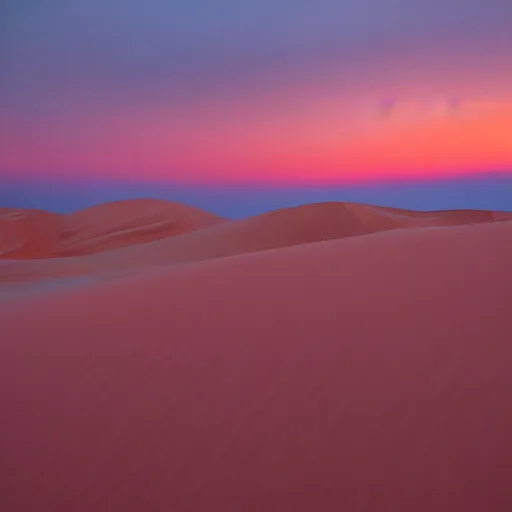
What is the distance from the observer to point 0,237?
31516 millimetres

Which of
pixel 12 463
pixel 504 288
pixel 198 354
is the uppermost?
pixel 504 288

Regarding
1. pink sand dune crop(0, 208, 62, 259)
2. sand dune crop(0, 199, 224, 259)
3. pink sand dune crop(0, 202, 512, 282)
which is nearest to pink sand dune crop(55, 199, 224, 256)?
sand dune crop(0, 199, 224, 259)

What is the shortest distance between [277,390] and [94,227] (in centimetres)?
3623

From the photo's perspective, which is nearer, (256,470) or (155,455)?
(256,470)

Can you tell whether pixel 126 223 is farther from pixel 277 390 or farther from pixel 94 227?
pixel 277 390

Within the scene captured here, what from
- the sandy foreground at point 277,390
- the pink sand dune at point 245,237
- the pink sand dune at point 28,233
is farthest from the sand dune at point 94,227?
the sandy foreground at point 277,390

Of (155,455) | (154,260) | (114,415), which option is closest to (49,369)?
(114,415)

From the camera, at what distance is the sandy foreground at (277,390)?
86.5 inches

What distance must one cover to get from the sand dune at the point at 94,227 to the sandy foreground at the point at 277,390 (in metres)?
28.2

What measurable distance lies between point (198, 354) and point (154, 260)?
509 inches

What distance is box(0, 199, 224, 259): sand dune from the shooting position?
1252 inches

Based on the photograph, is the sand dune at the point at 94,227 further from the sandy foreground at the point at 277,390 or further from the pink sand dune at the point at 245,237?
the sandy foreground at the point at 277,390

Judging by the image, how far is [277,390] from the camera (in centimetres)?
287

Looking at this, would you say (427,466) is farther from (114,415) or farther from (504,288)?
(504,288)
